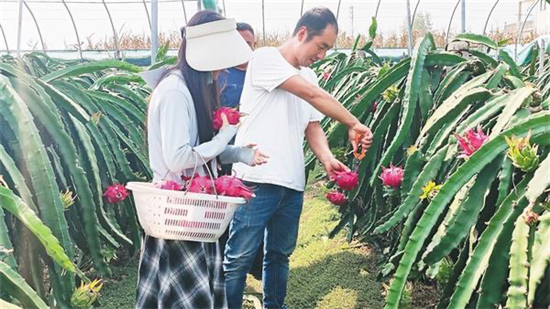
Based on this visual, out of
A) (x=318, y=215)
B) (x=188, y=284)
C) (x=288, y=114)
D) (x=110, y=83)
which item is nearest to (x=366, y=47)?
(x=318, y=215)

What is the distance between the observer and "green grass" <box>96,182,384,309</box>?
283 centimetres

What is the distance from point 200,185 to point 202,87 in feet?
1.01

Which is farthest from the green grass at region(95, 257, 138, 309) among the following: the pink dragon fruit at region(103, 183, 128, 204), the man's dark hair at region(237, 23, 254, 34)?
the man's dark hair at region(237, 23, 254, 34)

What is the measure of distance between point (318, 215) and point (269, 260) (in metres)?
1.84

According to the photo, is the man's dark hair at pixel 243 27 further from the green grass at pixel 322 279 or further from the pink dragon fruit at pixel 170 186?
the pink dragon fruit at pixel 170 186

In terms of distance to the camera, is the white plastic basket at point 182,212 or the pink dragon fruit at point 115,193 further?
the pink dragon fruit at point 115,193

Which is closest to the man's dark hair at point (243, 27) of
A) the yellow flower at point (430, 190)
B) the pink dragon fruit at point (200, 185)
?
the yellow flower at point (430, 190)

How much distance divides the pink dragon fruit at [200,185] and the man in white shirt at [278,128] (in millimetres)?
603

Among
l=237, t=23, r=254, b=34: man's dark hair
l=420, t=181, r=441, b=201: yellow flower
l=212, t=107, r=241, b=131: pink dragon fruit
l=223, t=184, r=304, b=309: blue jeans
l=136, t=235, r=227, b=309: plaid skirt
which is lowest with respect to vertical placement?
l=223, t=184, r=304, b=309: blue jeans

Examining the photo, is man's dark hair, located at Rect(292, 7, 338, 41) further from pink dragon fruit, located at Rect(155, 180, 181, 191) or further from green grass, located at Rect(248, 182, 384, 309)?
green grass, located at Rect(248, 182, 384, 309)

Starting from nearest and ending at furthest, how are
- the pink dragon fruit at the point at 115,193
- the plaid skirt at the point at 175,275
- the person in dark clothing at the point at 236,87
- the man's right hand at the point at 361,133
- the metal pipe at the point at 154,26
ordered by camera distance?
the plaid skirt at the point at 175,275 < the man's right hand at the point at 361,133 < the pink dragon fruit at the point at 115,193 < the person in dark clothing at the point at 236,87 < the metal pipe at the point at 154,26

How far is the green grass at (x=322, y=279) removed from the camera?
9.28 feet

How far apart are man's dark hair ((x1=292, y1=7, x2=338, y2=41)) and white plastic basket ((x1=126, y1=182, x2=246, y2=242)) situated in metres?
0.91

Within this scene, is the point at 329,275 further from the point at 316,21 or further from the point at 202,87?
the point at 202,87
